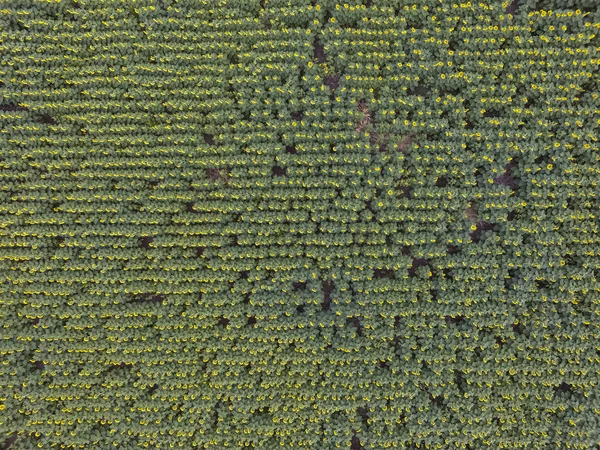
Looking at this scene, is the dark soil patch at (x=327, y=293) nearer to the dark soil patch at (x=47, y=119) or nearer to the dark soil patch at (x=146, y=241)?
the dark soil patch at (x=146, y=241)

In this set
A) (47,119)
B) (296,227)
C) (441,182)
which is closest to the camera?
(296,227)

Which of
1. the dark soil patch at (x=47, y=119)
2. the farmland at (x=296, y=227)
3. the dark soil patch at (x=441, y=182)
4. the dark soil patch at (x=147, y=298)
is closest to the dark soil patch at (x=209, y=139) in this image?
the farmland at (x=296, y=227)

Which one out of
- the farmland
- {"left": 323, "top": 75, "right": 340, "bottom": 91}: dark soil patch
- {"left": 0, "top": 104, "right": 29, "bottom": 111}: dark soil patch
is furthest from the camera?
{"left": 0, "top": 104, "right": 29, "bottom": 111}: dark soil patch

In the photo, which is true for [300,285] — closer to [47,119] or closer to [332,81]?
[332,81]

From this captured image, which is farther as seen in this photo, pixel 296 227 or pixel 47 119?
pixel 47 119

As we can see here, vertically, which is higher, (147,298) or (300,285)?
(300,285)

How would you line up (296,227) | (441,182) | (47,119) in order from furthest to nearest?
1. (47,119)
2. (441,182)
3. (296,227)

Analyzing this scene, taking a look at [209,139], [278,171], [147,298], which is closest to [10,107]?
[209,139]

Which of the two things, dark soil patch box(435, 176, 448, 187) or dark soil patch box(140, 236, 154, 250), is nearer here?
dark soil patch box(435, 176, 448, 187)

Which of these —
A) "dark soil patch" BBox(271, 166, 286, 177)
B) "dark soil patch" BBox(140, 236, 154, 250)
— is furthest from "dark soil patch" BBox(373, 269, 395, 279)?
"dark soil patch" BBox(140, 236, 154, 250)

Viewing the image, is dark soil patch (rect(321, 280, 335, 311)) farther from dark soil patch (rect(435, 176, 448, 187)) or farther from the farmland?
dark soil patch (rect(435, 176, 448, 187))

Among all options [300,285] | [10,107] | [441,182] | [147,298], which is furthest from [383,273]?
[10,107]

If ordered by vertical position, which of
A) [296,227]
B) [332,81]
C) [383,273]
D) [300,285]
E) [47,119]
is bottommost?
[300,285]

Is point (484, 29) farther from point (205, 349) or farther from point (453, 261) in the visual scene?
point (205, 349)
